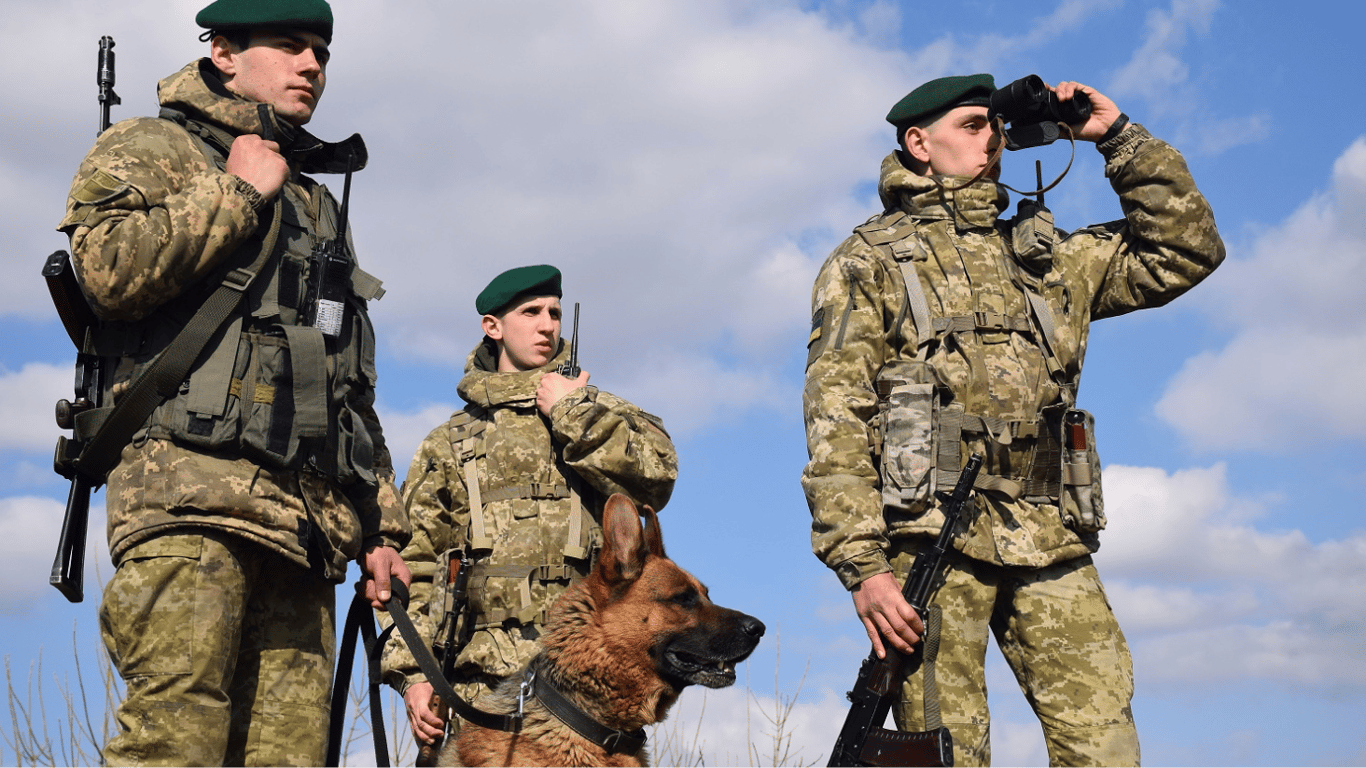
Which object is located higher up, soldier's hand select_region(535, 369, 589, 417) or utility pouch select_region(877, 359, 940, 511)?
soldier's hand select_region(535, 369, 589, 417)

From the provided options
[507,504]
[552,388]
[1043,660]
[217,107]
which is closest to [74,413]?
[217,107]

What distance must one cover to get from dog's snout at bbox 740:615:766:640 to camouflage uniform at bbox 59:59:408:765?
1.53 meters

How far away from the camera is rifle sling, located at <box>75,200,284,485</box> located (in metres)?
3.97

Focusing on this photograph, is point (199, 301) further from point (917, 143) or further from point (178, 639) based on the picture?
point (917, 143)

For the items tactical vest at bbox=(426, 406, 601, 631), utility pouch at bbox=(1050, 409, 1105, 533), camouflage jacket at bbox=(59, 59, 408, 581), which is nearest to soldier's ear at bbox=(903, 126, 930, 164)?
utility pouch at bbox=(1050, 409, 1105, 533)

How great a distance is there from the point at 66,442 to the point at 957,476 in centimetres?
329

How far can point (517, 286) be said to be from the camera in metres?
7.09

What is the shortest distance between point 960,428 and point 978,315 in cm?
51

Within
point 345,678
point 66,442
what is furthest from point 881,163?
point 66,442

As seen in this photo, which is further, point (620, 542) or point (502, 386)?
point (502, 386)

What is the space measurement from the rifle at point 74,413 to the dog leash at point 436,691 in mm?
994

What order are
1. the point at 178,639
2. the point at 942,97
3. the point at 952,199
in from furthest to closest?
the point at 942,97 < the point at 952,199 < the point at 178,639

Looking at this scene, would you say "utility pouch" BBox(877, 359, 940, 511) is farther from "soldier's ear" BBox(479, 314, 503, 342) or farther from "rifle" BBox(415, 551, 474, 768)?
"soldier's ear" BBox(479, 314, 503, 342)

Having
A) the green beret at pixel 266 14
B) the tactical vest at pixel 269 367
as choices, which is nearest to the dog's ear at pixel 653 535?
the tactical vest at pixel 269 367
